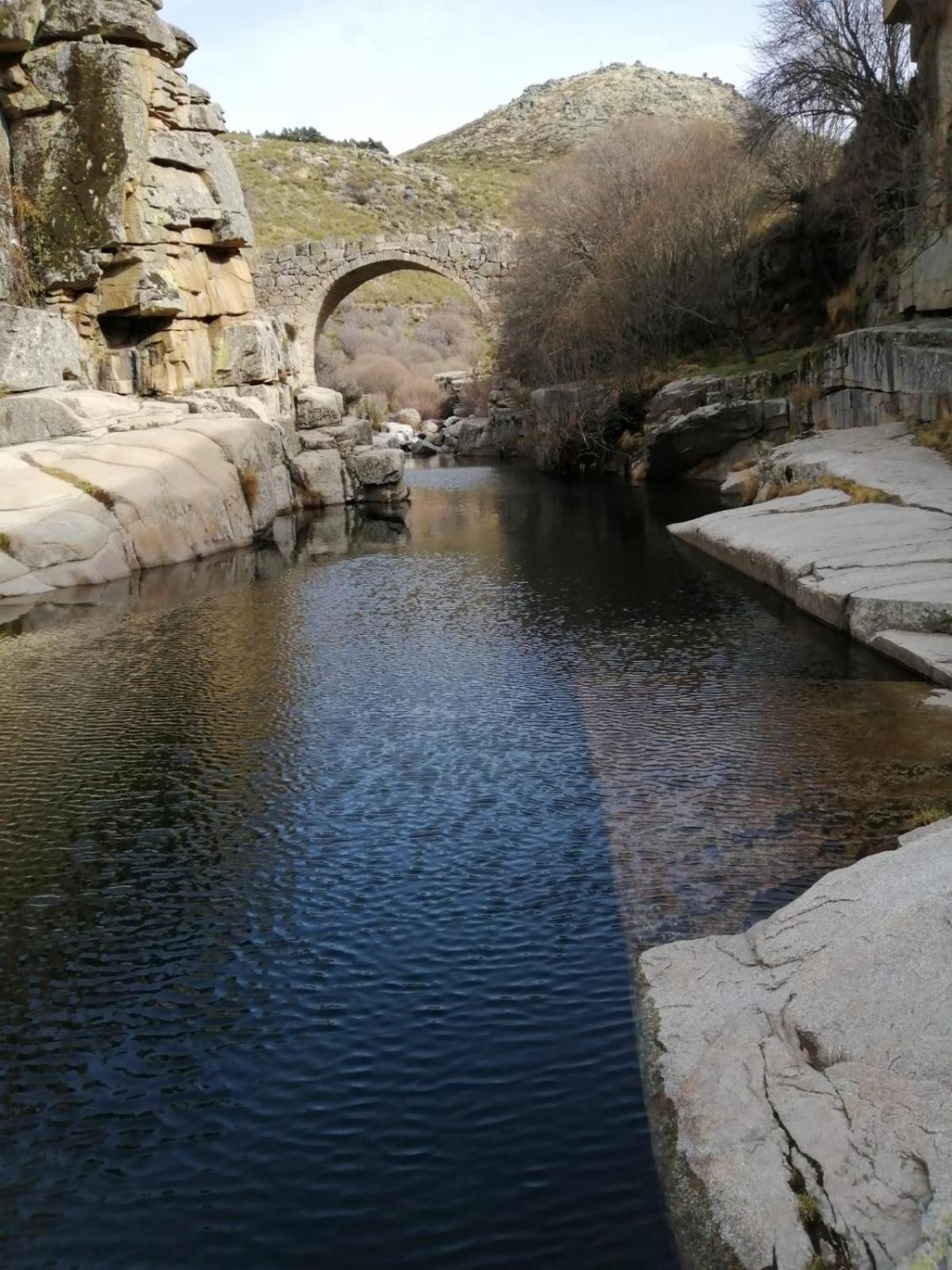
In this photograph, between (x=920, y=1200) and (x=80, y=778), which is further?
(x=80, y=778)

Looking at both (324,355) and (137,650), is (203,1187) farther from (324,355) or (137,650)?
(324,355)

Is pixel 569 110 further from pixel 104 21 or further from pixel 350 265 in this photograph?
pixel 104 21

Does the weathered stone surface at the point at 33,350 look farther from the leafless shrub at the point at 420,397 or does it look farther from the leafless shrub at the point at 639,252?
the leafless shrub at the point at 420,397

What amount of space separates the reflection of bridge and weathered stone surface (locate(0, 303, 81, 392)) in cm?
1923

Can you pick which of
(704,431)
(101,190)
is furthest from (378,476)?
(101,190)

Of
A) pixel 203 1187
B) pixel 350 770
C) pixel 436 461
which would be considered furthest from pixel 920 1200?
pixel 436 461

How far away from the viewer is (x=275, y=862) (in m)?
5.48

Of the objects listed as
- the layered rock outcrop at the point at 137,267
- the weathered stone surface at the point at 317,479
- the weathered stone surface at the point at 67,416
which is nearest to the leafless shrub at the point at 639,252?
the layered rock outcrop at the point at 137,267

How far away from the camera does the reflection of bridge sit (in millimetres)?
36531

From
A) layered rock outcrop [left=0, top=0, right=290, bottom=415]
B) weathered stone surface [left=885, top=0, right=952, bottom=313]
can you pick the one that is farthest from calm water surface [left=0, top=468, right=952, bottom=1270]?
layered rock outcrop [left=0, top=0, right=290, bottom=415]

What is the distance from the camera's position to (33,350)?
16.8 meters

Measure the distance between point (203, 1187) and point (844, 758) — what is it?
160 inches

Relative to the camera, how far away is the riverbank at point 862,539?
8148 millimetres

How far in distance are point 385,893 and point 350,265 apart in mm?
33957
